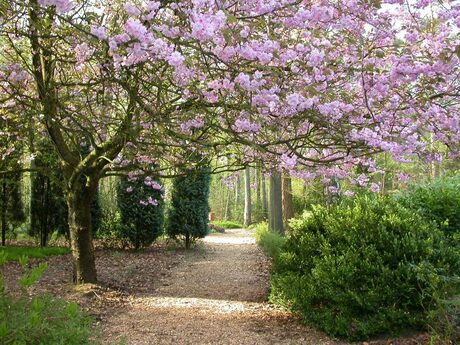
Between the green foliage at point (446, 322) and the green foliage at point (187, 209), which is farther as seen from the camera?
the green foliage at point (187, 209)

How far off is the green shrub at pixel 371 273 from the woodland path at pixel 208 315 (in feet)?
1.14

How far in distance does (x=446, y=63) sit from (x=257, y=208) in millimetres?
21895

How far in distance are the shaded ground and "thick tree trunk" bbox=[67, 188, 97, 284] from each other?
27 cm

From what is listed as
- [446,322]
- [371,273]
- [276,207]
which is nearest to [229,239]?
[276,207]

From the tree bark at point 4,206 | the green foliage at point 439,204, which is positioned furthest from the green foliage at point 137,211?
the green foliage at point 439,204

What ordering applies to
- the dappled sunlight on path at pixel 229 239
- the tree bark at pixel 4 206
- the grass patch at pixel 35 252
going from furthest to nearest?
the dappled sunlight on path at pixel 229 239
the tree bark at pixel 4 206
the grass patch at pixel 35 252

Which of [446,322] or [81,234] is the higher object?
[81,234]

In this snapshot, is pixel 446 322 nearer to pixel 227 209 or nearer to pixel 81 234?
pixel 81 234

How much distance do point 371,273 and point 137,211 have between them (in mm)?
7738

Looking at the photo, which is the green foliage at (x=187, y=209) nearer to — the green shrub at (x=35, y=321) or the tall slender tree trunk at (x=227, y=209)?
the green shrub at (x=35, y=321)

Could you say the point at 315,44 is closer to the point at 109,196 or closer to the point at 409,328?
the point at 409,328

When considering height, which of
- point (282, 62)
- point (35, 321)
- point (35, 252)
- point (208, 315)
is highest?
point (282, 62)

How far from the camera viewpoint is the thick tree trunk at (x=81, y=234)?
22.7 ft

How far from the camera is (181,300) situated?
22.9 ft
